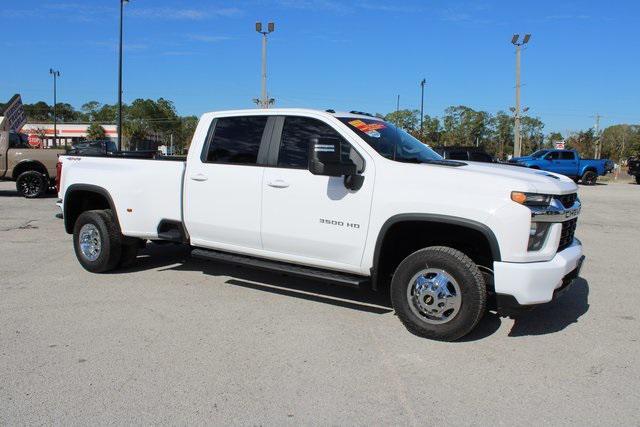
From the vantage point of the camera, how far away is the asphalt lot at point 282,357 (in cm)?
345

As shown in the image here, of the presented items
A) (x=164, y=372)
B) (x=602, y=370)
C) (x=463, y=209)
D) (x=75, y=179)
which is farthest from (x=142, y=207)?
(x=602, y=370)

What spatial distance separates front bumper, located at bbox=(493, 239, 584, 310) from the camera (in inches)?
164

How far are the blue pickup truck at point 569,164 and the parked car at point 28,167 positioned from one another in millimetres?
22705

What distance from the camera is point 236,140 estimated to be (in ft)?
18.9

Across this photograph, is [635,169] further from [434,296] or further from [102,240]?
[102,240]

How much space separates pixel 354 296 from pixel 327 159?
6.48ft

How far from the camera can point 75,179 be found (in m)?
6.82

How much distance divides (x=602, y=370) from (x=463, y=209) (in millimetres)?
1562

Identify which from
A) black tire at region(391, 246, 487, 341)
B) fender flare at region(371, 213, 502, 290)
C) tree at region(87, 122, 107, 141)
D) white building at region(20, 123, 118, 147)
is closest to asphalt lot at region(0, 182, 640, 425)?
black tire at region(391, 246, 487, 341)

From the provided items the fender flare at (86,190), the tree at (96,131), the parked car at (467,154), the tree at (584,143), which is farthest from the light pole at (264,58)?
the tree at (96,131)

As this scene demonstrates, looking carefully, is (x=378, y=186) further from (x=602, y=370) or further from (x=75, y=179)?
(x=75, y=179)

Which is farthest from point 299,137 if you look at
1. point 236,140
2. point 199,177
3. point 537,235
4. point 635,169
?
point 635,169

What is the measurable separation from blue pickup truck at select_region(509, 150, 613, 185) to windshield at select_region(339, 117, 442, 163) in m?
25.5

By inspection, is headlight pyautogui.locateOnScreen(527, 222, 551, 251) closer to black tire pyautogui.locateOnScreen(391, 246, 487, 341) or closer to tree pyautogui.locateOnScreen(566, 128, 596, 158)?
black tire pyautogui.locateOnScreen(391, 246, 487, 341)
